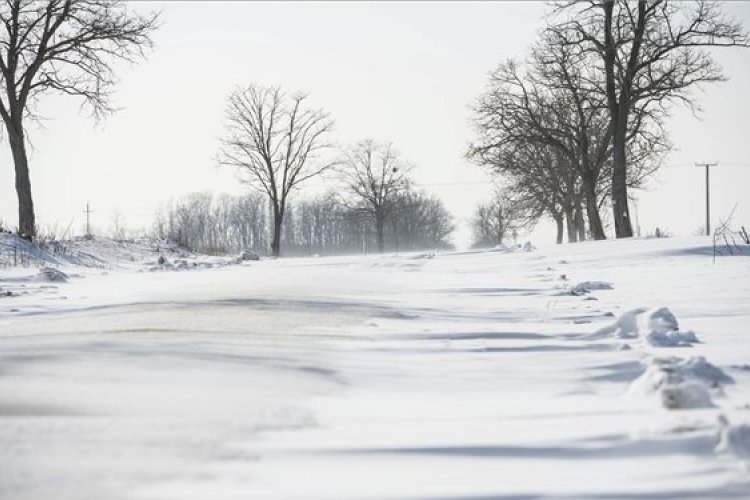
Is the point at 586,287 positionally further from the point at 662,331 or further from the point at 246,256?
the point at 246,256

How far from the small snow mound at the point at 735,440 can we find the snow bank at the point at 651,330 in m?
1.39

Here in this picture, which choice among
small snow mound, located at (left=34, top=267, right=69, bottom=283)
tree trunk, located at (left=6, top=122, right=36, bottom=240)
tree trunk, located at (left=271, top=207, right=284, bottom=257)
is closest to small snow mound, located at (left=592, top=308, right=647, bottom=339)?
small snow mound, located at (left=34, top=267, right=69, bottom=283)

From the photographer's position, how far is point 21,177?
14.5 metres

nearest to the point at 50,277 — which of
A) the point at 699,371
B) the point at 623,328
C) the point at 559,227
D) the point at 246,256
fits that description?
the point at 623,328

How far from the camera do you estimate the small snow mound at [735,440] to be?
4.76 feet

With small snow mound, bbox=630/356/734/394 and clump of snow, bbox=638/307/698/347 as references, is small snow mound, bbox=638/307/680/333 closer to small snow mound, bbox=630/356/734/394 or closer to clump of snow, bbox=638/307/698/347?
clump of snow, bbox=638/307/698/347

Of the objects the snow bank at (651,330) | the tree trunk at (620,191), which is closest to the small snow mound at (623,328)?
the snow bank at (651,330)

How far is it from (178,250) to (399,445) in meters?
17.9

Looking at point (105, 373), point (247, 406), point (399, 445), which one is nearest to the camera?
point (399, 445)

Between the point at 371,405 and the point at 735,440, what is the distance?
0.89 m

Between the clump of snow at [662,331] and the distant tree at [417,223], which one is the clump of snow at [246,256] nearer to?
the clump of snow at [662,331]

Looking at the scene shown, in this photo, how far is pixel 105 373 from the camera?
7.30ft

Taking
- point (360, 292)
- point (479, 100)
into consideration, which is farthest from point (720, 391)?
point (479, 100)

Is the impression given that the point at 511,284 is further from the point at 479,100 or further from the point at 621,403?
the point at 479,100
